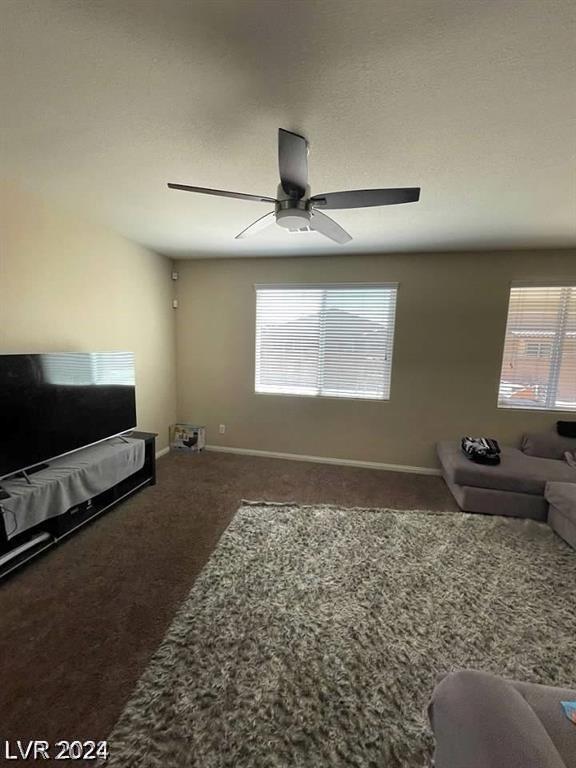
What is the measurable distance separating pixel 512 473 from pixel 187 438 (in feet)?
11.7

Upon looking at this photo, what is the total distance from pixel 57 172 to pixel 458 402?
402 centimetres

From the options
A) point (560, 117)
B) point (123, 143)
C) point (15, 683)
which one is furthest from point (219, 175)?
point (15, 683)

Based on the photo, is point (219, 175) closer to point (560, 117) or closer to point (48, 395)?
point (560, 117)

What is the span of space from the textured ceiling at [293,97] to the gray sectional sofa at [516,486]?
2.08 metres

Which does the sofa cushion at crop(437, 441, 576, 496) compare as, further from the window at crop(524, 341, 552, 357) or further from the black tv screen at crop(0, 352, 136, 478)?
the black tv screen at crop(0, 352, 136, 478)

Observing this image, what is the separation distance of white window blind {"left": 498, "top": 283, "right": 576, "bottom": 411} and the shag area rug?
1.56 metres

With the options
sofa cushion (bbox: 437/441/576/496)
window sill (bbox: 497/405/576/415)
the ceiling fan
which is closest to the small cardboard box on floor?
sofa cushion (bbox: 437/441/576/496)

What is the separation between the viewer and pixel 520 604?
6.00 feet

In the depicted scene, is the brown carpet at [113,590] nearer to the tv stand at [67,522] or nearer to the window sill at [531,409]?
the tv stand at [67,522]

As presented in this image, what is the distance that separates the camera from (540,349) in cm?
338

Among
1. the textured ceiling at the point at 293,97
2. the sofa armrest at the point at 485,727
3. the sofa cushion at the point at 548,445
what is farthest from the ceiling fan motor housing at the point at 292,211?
the sofa cushion at the point at 548,445

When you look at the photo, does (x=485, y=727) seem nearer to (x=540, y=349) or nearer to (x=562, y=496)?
(x=562, y=496)

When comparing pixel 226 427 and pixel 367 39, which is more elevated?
pixel 367 39

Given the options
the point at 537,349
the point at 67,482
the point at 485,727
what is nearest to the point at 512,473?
the point at 537,349
